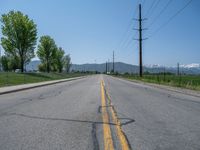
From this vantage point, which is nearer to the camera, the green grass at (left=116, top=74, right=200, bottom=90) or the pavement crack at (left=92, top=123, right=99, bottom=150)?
the pavement crack at (left=92, top=123, right=99, bottom=150)

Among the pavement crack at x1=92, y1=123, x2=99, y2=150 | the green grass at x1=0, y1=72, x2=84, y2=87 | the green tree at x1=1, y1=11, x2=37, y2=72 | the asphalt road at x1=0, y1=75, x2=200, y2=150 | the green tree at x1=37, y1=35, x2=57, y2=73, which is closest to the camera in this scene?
the pavement crack at x1=92, y1=123, x2=99, y2=150

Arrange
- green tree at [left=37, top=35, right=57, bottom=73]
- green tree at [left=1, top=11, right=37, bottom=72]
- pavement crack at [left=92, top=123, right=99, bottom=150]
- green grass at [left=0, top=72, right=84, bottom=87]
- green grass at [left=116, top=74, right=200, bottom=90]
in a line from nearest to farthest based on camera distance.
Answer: pavement crack at [left=92, top=123, right=99, bottom=150] → green grass at [left=116, top=74, right=200, bottom=90] → green grass at [left=0, top=72, right=84, bottom=87] → green tree at [left=1, top=11, right=37, bottom=72] → green tree at [left=37, top=35, right=57, bottom=73]

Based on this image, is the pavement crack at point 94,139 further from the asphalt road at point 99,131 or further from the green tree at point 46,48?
the green tree at point 46,48

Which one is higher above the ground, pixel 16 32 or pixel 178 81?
→ pixel 16 32

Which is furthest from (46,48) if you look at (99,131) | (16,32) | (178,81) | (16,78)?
(99,131)

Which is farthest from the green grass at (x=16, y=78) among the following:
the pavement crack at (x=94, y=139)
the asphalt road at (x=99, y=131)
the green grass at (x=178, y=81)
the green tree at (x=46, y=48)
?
the green tree at (x=46, y=48)

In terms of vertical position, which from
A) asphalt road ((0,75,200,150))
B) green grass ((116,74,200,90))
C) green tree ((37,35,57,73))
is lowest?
green grass ((116,74,200,90))

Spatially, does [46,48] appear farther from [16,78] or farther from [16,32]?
[16,78]

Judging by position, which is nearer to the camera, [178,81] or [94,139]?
[94,139]

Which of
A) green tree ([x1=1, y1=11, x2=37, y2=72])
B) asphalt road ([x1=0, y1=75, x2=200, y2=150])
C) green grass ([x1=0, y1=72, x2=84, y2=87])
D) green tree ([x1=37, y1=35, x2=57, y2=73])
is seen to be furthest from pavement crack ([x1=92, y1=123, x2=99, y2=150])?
green tree ([x1=37, y1=35, x2=57, y2=73])

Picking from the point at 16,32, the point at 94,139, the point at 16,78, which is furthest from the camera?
the point at 16,32

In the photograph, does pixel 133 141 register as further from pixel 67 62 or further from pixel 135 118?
pixel 67 62

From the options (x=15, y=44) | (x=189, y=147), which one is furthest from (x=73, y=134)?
(x=15, y=44)

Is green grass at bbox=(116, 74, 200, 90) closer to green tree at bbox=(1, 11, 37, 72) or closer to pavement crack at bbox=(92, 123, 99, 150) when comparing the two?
pavement crack at bbox=(92, 123, 99, 150)
